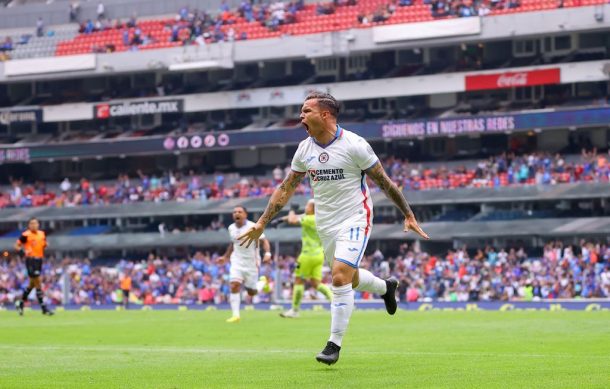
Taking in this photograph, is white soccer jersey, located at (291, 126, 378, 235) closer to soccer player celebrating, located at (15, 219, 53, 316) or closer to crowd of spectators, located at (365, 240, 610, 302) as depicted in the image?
soccer player celebrating, located at (15, 219, 53, 316)

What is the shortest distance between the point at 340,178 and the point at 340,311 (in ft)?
4.82

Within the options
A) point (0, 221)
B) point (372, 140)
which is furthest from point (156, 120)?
point (372, 140)

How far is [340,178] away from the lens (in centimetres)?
1310

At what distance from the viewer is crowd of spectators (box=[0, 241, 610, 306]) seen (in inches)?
1713

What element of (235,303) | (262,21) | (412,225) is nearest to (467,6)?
(262,21)

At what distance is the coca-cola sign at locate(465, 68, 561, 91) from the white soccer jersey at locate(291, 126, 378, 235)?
46.1 meters

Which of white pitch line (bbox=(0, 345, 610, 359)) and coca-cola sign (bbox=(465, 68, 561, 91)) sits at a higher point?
coca-cola sign (bbox=(465, 68, 561, 91))

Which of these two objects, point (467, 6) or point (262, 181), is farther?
point (262, 181)

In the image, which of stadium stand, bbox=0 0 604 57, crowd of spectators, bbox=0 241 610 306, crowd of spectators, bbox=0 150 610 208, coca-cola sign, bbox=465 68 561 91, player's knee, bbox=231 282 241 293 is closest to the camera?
player's knee, bbox=231 282 241 293

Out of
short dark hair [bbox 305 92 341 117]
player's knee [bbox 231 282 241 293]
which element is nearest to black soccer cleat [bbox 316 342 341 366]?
short dark hair [bbox 305 92 341 117]

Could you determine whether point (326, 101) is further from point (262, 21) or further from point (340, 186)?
point (262, 21)

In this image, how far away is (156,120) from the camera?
71.9 m

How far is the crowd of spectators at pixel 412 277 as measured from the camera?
43.5m

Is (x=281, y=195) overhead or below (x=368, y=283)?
overhead
